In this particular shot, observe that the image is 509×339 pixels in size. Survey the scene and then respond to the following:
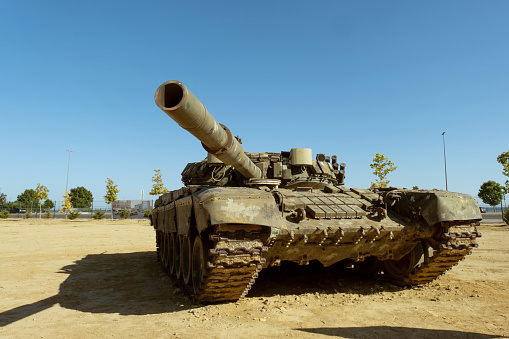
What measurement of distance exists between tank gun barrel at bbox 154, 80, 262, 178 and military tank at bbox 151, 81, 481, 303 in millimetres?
12

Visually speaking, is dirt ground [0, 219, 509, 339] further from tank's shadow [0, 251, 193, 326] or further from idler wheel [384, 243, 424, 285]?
idler wheel [384, 243, 424, 285]

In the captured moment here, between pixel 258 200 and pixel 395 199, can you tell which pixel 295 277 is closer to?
pixel 395 199

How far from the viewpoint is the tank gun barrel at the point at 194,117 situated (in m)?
4.00

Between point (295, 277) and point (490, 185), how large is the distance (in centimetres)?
3504

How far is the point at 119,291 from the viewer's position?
6707mm

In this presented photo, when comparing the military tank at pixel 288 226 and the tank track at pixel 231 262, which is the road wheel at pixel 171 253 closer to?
the military tank at pixel 288 226

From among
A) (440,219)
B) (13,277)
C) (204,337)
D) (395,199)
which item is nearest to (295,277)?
(395,199)

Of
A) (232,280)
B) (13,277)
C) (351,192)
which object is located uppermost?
(351,192)

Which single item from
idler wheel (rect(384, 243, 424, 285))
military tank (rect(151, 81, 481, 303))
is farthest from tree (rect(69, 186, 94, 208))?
idler wheel (rect(384, 243, 424, 285))

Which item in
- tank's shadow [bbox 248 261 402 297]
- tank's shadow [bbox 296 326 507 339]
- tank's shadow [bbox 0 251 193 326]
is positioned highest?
tank's shadow [bbox 248 261 402 297]

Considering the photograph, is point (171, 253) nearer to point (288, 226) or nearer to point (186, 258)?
point (186, 258)

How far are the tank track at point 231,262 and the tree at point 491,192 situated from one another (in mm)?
36260

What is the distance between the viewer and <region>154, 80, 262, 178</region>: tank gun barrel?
13.1ft

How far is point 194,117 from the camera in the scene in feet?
13.9
